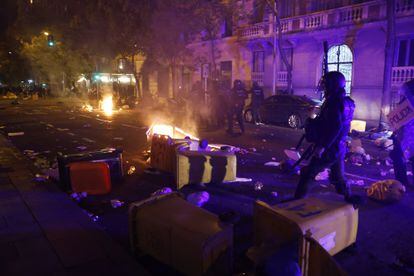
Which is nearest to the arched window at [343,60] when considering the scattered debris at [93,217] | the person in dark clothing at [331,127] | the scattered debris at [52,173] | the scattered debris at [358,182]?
the scattered debris at [358,182]

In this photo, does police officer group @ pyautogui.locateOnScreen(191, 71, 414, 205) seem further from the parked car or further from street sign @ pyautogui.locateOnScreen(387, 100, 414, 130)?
the parked car

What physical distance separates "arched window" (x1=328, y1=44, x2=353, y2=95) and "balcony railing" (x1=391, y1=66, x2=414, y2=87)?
2644 millimetres

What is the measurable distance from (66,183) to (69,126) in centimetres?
1024

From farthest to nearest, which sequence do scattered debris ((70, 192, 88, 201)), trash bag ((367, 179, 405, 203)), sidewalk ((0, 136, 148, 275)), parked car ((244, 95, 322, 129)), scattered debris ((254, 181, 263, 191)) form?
parked car ((244, 95, 322, 129))
scattered debris ((254, 181, 263, 191))
scattered debris ((70, 192, 88, 201))
trash bag ((367, 179, 405, 203))
sidewalk ((0, 136, 148, 275))

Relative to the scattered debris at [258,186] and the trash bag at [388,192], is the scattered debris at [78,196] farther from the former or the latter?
the trash bag at [388,192]

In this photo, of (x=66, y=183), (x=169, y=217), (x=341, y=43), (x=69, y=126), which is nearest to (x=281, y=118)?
(x=341, y=43)

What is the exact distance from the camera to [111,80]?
32031 millimetres

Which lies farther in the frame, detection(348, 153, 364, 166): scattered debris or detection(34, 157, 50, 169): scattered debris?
detection(348, 153, 364, 166): scattered debris

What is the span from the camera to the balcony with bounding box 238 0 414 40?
53.9ft

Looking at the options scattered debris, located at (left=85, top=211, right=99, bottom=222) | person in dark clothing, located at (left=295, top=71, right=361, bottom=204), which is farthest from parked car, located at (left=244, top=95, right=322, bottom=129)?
scattered debris, located at (left=85, top=211, right=99, bottom=222)

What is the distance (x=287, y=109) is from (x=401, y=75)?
252 inches

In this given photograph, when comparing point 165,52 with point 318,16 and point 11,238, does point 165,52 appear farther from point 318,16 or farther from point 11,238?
point 11,238

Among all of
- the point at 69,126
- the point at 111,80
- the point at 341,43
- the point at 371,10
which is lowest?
the point at 69,126

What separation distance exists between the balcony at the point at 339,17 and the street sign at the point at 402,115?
12.6 metres
